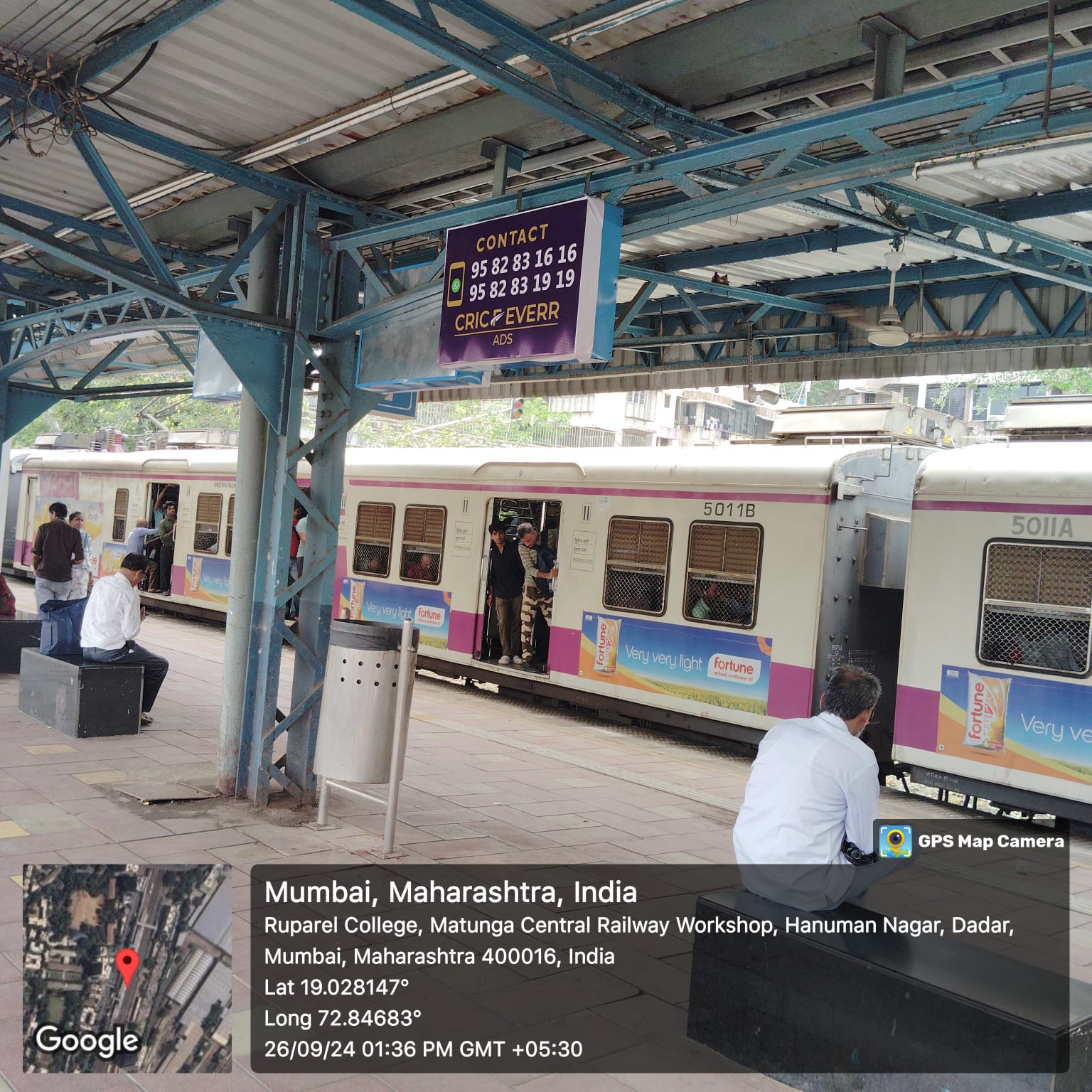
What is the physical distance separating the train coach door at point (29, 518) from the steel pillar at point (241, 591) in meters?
18.0

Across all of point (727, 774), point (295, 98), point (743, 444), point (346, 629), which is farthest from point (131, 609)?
point (743, 444)

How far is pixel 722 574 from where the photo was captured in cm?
1045

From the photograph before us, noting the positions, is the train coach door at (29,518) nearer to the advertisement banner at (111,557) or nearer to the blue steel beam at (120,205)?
the advertisement banner at (111,557)

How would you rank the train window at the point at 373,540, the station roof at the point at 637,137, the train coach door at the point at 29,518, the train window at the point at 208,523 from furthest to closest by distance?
the train coach door at the point at 29,518, the train window at the point at 208,523, the train window at the point at 373,540, the station roof at the point at 637,137

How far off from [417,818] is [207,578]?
462 inches

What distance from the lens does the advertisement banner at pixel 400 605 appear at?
534 inches

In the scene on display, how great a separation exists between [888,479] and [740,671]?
2.28m

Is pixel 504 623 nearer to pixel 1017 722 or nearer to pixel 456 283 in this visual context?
pixel 1017 722

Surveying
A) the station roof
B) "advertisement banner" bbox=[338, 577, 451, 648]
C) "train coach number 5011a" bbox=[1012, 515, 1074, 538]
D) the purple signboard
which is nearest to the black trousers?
the station roof

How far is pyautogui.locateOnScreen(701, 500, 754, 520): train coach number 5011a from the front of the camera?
33.8ft

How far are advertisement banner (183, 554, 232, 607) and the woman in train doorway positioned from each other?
157 centimetres

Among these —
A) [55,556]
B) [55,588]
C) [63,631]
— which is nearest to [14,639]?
[55,588]

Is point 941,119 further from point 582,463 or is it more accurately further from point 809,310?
point 582,463

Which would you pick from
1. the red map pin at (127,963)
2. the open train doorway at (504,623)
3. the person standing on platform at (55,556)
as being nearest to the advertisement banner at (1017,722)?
the open train doorway at (504,623)
